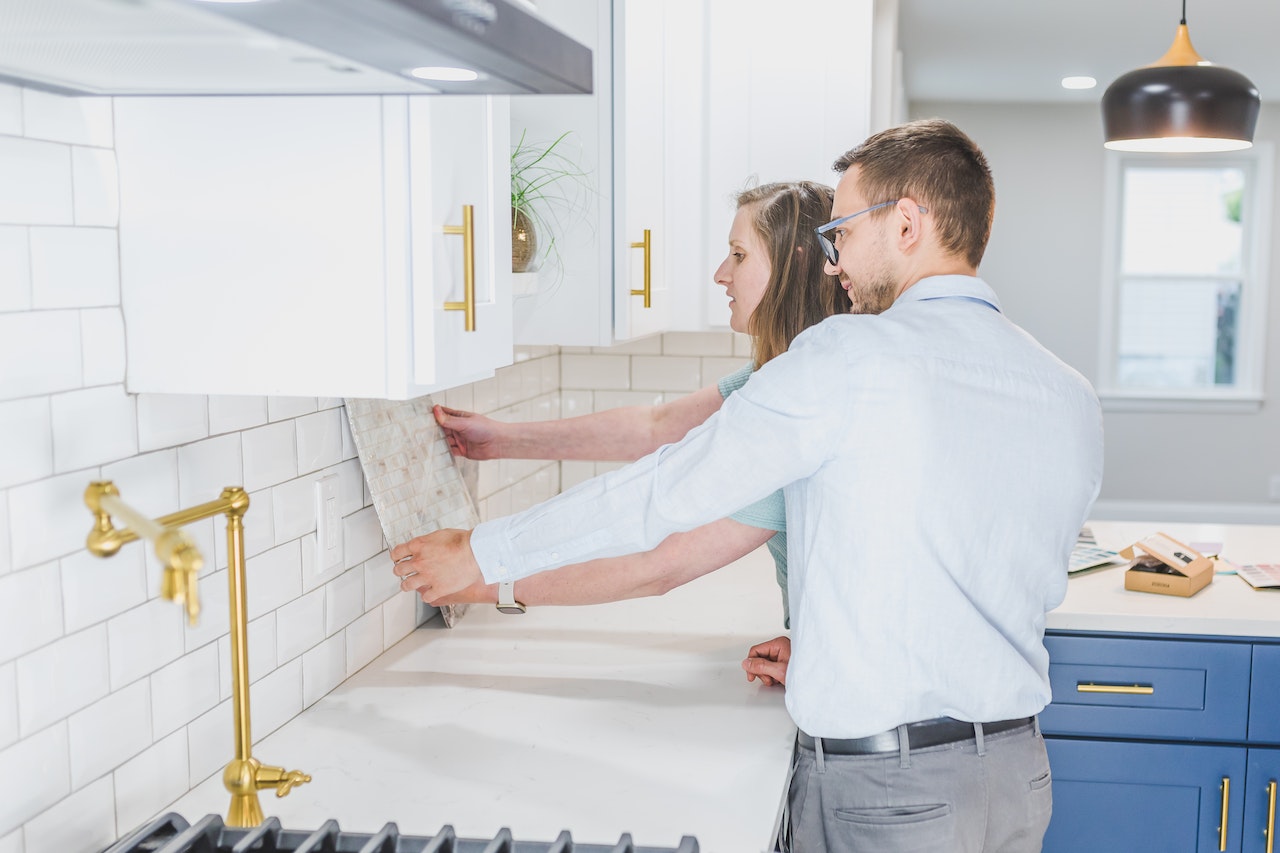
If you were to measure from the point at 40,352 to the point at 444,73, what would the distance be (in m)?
0.50

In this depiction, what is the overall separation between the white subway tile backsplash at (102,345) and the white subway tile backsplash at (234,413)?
0.56 ft

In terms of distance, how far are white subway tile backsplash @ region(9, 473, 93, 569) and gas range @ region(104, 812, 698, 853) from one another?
0.31 m

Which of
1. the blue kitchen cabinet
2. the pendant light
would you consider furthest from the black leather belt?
the pendant light

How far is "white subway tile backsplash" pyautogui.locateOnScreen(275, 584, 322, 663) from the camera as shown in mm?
1660

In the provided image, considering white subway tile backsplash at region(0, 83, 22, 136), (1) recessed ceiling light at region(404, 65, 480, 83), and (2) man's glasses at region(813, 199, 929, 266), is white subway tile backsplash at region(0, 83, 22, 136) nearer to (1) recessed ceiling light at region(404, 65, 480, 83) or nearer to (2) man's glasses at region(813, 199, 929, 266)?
(1) recessed ceiling light at region(404, 65, 480, 83)

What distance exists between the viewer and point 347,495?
1.86m

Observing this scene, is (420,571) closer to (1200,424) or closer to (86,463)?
(86,463)

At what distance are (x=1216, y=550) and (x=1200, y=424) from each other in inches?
246

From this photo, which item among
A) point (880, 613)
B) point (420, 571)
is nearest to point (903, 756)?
point (880, 613)

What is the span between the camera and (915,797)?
1551 millimetres

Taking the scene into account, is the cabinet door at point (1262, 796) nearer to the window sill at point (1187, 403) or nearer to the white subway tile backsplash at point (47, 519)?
the white subway tile backsplash at point (47, 519)

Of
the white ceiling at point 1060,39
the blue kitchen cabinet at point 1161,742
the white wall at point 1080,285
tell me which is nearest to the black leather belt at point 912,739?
the blue kitchen cabinet at point 1161,742

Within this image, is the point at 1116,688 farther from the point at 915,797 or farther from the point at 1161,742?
the point at 915,797

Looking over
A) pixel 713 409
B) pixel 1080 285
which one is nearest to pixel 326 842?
pixel 713 409
